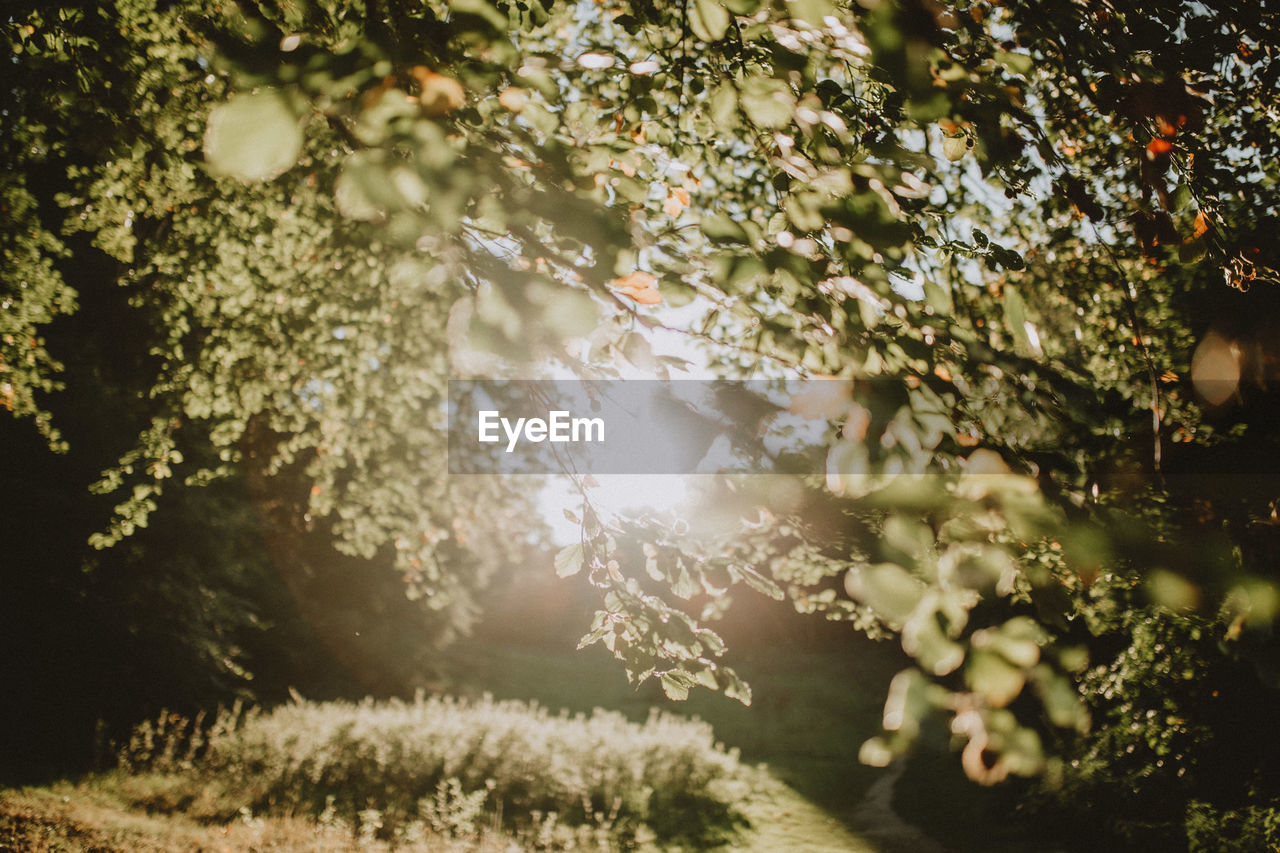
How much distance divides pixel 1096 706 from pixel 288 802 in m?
9.22

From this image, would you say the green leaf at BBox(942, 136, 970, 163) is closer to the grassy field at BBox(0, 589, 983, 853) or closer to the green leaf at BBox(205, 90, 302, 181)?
the green leaf at BBox(205, 90, 302, 181)

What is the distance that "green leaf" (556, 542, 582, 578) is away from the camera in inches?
69.1

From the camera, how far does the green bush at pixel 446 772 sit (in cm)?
706

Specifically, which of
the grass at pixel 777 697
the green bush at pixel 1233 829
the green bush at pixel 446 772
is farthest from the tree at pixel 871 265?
the grass at pixel 777 697

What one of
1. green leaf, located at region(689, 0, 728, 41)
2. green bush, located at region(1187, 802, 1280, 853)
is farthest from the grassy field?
green bush, located at region(1187, 802, 1280, 853)

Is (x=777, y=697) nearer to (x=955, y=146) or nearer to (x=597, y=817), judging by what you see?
(x=597, y=817)

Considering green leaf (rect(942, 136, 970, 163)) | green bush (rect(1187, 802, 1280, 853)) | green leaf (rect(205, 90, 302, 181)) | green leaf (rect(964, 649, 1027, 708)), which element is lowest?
green bush (rect(1187, 802, 1280, 853))

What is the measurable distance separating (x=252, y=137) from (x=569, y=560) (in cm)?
132

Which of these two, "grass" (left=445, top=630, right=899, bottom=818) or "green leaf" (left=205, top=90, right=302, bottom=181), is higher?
"green leaf" (left=205, top=90, right=302, bottom=181)

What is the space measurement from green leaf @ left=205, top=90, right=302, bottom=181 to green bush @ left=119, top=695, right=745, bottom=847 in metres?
7.76

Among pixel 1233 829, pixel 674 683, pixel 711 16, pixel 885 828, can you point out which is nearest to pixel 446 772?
pixel 885 828

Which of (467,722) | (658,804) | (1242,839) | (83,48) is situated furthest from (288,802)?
(1242,839)

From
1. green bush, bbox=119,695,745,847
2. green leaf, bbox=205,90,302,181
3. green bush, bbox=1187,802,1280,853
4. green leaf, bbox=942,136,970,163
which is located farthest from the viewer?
green bush, bbox=119,695,745,847

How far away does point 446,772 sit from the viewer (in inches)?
311
